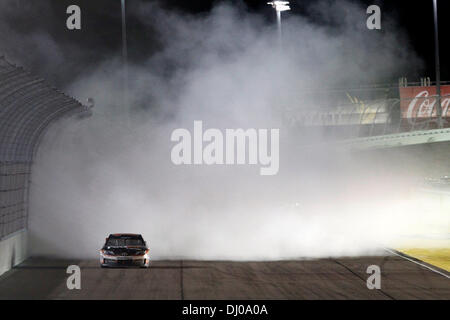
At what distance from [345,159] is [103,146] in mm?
12985

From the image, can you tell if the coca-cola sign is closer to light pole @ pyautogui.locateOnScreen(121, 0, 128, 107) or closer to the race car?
light pole @ pyautogui.locateOnScreen(121, 0, 128, 107)

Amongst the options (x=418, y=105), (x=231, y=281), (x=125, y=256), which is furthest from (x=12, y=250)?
(x=418, y=105)

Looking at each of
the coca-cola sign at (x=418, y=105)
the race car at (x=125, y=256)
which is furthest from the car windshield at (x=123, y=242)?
the coca-cola sign at (x=418, y=105)

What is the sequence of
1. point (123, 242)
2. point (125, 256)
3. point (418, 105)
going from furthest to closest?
point (418, 105)
point (123, 242)
point (125, 256)

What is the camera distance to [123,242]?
47.3ft

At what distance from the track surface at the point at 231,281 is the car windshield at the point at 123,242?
606mm

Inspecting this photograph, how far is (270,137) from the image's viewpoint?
70.1ft

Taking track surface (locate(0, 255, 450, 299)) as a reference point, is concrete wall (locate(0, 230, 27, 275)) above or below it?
above

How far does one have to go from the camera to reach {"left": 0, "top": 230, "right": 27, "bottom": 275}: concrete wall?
45.2 feet

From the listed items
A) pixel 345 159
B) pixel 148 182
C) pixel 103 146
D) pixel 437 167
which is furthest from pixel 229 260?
pixel 437 167

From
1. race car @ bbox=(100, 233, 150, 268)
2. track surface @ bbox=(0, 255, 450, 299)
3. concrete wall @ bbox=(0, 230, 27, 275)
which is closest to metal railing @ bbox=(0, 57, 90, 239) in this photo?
concrete wall @ bbox=(0, 230, 27, 275)

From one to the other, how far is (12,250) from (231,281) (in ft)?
17.3

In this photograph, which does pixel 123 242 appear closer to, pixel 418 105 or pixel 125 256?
pixel 125 256

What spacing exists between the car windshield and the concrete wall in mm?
2091
